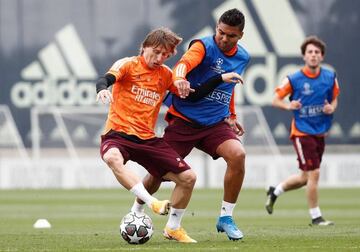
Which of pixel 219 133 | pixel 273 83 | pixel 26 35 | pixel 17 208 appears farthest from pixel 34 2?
pixel 219 133

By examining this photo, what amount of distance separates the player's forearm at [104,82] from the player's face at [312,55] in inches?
207

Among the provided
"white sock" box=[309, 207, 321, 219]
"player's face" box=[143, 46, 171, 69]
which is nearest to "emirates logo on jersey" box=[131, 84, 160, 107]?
"player's face" box=[143, 46, 171, 69]

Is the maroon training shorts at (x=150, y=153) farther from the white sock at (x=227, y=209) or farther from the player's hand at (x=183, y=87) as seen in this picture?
the white sock at (x=227, y=209)

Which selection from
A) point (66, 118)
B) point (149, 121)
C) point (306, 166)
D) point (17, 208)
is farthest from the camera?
point (66, 118)

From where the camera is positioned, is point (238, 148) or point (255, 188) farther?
point (255, 188)

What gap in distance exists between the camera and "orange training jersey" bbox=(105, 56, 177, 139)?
1142 centimetres

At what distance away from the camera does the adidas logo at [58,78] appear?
26.3m

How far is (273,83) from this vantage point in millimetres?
26844

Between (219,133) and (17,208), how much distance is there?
803cm

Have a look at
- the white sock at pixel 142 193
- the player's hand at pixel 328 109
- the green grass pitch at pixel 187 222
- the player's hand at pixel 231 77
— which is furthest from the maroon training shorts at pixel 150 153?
the player's hand at pixel 328 109

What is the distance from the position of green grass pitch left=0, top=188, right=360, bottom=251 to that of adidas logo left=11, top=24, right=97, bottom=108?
2.16 m

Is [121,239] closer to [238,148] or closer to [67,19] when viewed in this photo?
[238,148]

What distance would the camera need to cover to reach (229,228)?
39.0 ft

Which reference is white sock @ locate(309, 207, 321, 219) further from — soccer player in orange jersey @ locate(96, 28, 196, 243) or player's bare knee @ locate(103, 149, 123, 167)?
player's bare knee @ locate(103, 149, 123, 167)
